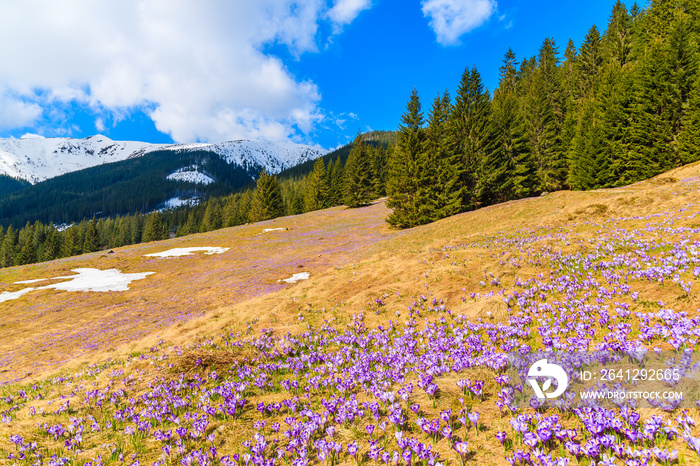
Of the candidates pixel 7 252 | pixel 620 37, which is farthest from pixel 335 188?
pixel 7 252

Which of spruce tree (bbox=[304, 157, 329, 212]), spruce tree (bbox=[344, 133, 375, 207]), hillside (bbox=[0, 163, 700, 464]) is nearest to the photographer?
hillside (bbox=[0, 163, 700, 464])

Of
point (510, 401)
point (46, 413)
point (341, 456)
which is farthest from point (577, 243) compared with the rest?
point (46, 413)

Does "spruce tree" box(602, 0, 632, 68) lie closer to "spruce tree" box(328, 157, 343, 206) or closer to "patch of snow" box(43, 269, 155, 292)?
"spruce tree" box(328, 157, 343, 206)

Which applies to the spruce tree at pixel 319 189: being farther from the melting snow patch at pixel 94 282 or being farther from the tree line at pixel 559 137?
the melting snow patch at pixel 94 282

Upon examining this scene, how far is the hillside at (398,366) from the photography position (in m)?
3.21

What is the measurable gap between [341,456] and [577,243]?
1266 centimetres

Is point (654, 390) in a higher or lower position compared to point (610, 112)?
lower

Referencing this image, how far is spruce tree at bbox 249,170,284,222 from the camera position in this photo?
72.0 metres

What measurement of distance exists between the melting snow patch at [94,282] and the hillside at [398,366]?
12052 millimetres

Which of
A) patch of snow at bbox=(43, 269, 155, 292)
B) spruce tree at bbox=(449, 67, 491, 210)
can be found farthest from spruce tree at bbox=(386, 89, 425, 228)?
patch of snow at bbox=(43, 269, 155, 292)

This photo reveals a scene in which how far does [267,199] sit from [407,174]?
4732cm

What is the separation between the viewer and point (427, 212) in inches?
1389

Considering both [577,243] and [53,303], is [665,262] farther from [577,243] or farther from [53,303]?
[53,303]

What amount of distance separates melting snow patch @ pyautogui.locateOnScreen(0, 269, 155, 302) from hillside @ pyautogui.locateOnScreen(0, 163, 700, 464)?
39.5ft
